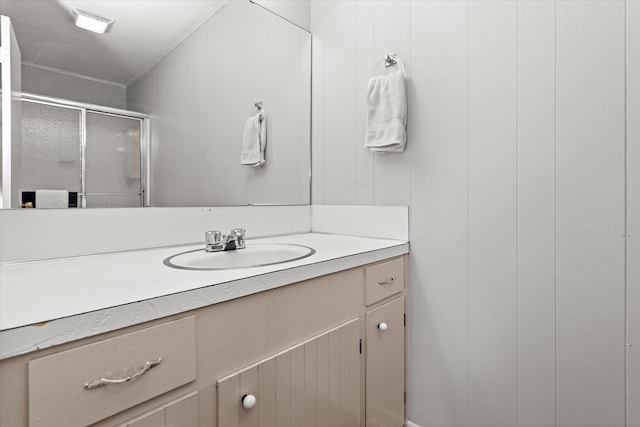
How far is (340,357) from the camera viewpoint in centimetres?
106

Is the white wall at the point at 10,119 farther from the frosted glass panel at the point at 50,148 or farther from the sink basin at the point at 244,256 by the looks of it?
the sink basin at the point at 244,256

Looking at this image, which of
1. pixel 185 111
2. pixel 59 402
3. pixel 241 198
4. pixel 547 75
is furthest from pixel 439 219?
pixel 59 402

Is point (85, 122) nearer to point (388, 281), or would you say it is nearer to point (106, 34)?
point (106, 34)

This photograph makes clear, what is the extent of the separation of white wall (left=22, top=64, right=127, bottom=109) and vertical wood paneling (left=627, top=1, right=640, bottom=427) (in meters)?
1.56

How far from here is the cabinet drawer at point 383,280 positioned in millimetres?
1194

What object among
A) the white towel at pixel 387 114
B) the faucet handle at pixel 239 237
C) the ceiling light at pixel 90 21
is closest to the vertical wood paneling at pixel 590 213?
the white towel at pixel 387 114

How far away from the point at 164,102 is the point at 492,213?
1261mm

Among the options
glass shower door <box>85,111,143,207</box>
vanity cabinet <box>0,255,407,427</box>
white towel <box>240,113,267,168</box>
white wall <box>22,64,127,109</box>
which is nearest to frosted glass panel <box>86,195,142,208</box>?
glass shower door <box>85,111,143,207</box>

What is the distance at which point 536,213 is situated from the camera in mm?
1139

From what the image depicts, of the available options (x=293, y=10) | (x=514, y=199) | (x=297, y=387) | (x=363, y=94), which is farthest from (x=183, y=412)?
(x=293, y=10)

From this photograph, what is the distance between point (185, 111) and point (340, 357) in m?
→ 1.05

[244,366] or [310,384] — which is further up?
[244,366]

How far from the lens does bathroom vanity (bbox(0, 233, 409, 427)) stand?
1.71 feet

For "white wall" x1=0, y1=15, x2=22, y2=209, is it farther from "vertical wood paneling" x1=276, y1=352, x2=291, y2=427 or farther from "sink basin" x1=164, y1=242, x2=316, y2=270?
"vertical wood paneling" x1=276, y1=352, x2=291, y2=427
